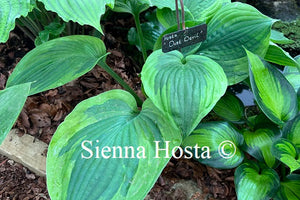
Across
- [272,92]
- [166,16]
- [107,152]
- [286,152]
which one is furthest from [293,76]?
[107,152]

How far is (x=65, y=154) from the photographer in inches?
35.5

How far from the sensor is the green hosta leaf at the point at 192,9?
1.20 m

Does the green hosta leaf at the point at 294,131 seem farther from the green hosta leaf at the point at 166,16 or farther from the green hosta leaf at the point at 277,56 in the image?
the green hosta leaf at the point at 166,16

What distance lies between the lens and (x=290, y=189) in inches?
42.4

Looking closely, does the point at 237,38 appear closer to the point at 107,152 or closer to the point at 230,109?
the point at 230,109

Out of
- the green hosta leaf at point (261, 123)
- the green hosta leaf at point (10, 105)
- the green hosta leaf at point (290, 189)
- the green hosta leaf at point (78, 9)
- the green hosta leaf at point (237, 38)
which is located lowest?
the green hosta leaf at point (290, 189)

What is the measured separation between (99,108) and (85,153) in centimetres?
15

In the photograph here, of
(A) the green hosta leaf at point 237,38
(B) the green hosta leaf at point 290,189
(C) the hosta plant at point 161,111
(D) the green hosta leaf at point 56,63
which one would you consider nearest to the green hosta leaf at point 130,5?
(C) the hosta plant at point 161,111

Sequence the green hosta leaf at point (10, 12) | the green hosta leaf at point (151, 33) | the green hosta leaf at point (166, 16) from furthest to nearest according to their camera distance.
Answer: the green hosta leaf at point (151, 33), the green hosta leaf at point (166, 16), the green hosta leaf at point (10, 12)

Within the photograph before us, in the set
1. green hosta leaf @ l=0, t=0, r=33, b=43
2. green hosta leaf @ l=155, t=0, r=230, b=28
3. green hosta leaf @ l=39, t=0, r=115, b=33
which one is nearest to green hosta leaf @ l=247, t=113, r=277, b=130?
green hosta leaf @ l=155, t=0, r=230, b=28

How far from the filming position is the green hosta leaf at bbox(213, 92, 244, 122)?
46.8 inches

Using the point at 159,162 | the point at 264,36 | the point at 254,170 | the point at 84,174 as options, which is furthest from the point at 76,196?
the point at 264,36

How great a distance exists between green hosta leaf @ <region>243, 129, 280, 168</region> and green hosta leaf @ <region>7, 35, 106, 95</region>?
56 centimetres

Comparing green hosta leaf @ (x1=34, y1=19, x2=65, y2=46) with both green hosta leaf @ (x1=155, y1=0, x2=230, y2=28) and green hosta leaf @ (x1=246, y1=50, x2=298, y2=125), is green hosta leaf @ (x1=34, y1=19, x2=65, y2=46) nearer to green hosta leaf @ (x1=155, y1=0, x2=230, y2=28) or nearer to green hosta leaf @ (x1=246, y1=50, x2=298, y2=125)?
green hosta leaf @ (x1=155, y1=0, x2=230, y2=28)
